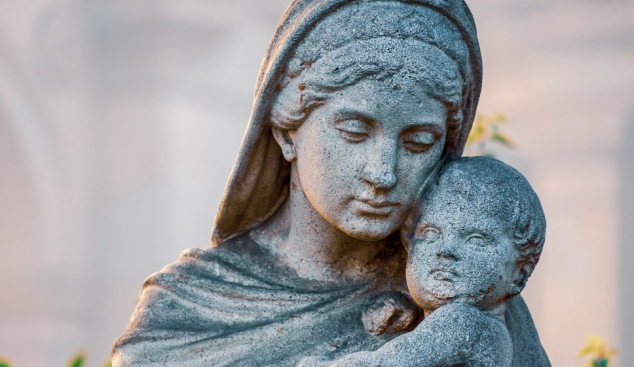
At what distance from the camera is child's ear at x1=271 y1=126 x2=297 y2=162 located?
215cm

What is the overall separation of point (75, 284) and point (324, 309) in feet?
8.41

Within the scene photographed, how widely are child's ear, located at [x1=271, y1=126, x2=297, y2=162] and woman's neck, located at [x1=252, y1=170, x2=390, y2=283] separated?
0.12 metres

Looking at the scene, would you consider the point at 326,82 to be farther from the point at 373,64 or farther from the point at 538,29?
the point at 538,29

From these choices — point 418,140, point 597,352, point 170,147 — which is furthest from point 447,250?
point 170,147

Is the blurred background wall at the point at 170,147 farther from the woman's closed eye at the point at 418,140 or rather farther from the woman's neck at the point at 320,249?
the woman's closed eye at the point at 418,140

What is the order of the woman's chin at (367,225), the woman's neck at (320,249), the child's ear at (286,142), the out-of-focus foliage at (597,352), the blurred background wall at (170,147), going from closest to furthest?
the woman's chin at (367,225) → the child's ear at (286,142) → the woman's neck at (320,249) → the out-of-focus foliage at (597,352) → the blurred background wall at (170,147)

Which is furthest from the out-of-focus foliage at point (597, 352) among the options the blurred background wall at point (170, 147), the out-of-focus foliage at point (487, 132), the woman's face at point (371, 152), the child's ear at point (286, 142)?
the child's ear at point (286, 142)

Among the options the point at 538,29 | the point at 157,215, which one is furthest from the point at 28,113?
the point at 538,29

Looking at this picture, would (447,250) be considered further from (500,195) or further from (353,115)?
(353,115)

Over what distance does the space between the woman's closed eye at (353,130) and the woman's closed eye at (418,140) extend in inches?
3.5

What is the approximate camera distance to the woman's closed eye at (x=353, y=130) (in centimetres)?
197

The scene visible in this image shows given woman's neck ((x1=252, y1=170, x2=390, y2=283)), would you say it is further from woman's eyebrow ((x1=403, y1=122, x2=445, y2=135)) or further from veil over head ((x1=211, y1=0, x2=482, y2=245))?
woman's eyebrow ((x1=403, y1=122, x2=445, y2=135))

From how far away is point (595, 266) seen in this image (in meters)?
4.30

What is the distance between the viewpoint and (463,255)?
190 centimetres
